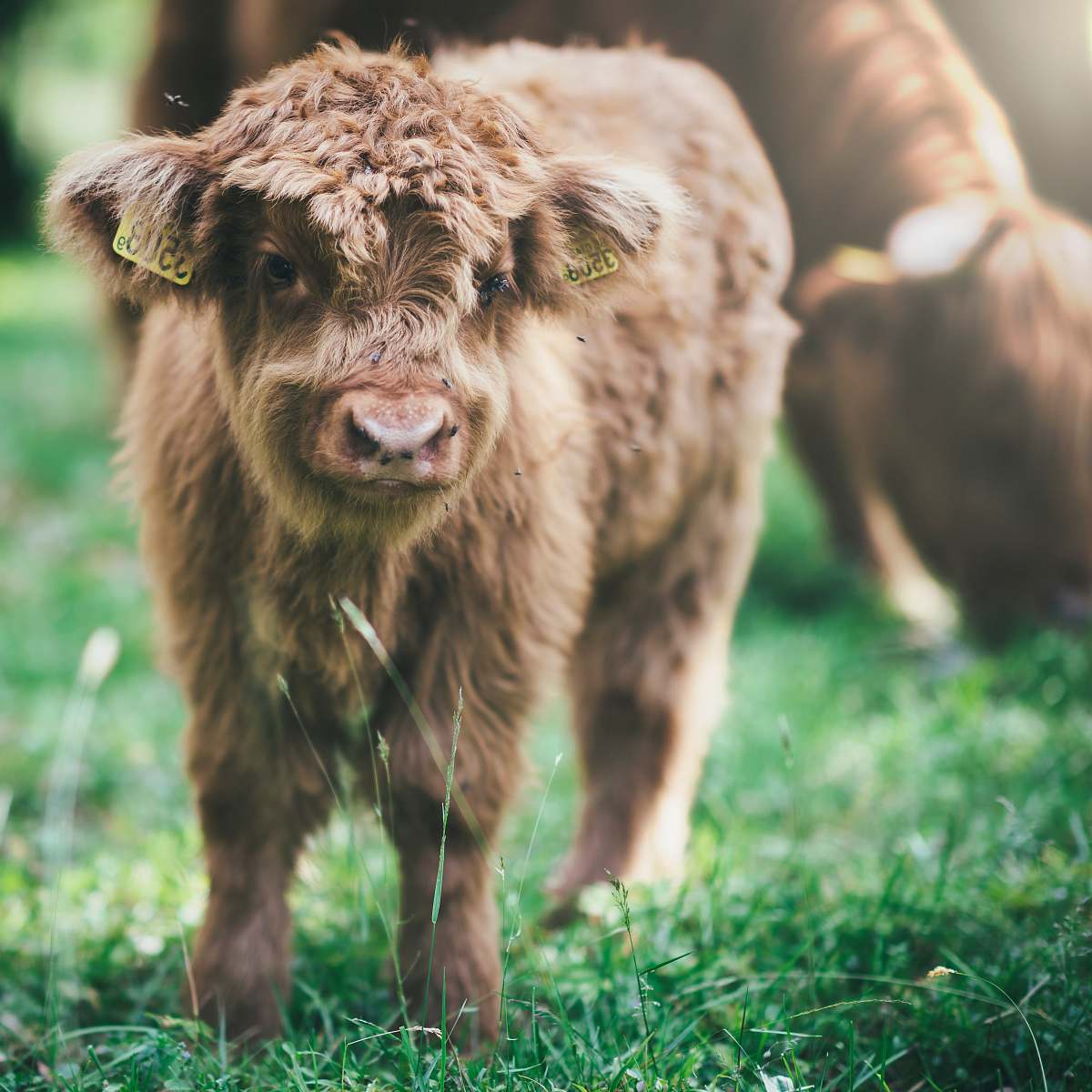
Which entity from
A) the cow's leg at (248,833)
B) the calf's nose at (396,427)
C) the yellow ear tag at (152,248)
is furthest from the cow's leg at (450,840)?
the yellow ear tag at (152,248)

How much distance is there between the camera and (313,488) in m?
2.43

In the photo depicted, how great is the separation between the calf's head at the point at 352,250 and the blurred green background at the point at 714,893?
0.68m

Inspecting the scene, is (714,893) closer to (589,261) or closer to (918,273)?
(589,261)

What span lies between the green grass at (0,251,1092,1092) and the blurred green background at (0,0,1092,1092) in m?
0.01

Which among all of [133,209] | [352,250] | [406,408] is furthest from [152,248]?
[406,408]

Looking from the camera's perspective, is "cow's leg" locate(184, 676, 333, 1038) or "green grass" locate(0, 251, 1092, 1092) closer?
"green grass" locate(0, 251, 1092, 1092)

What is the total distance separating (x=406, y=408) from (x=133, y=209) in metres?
0.69

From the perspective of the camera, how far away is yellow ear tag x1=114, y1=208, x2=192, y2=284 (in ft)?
7.76

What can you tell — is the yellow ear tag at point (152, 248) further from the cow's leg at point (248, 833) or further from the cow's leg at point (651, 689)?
the cow's leg at point (651, 689)

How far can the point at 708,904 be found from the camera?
303 centimetres

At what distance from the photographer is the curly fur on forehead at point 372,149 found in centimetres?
227

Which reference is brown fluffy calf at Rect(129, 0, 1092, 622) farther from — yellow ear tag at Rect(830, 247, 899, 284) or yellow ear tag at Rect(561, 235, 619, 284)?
yellow ear tag at Rect(561, 235, 619, 284)

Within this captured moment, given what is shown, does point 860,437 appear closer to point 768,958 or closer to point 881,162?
point 881,162

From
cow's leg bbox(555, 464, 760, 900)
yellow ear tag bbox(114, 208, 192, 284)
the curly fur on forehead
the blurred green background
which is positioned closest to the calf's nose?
the curly fur on forehead
